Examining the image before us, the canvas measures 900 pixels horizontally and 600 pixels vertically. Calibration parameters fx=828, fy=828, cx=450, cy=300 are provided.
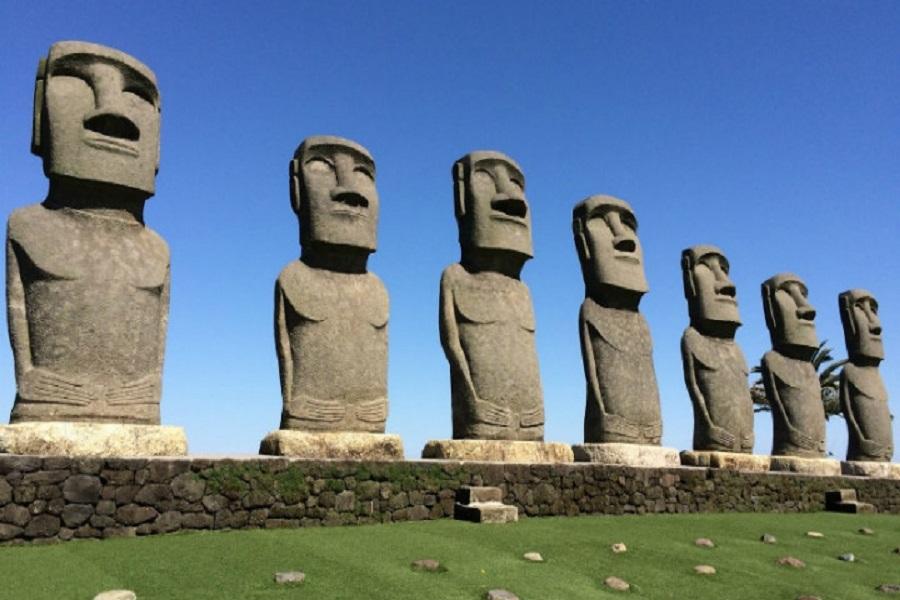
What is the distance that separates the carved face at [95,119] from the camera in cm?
883

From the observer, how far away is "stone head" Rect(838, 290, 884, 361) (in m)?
18.0

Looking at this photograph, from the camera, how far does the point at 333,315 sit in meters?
10.3

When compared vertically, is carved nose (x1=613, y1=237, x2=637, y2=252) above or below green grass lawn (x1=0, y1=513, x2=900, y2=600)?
above

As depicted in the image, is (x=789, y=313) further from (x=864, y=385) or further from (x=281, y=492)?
(x=281, y=492)

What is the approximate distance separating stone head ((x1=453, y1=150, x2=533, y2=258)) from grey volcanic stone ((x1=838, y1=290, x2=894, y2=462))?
9467mm

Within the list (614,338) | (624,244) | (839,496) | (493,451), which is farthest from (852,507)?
(493,451)

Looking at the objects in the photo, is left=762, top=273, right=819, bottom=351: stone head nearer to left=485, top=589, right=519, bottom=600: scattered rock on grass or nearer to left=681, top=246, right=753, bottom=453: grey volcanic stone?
left=681, top=246, right=753, bottom=453: grey volcanic stone

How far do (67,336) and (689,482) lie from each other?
→ 8.40 meters

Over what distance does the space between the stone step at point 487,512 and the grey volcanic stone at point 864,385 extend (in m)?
10.8

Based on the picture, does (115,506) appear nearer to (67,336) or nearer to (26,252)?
(67,336)

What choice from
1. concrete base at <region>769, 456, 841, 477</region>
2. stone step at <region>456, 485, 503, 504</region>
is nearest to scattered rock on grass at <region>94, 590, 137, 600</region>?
stone step at <region>456, 485, 503, 504</region>

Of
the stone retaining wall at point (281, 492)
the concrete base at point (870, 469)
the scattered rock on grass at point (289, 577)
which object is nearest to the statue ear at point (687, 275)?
the stone retaining wall at point (281, 492)

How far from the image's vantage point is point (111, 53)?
9.28 metres

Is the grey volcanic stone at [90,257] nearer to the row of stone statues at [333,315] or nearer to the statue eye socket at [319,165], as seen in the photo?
the row of stone statues at [333,315]
